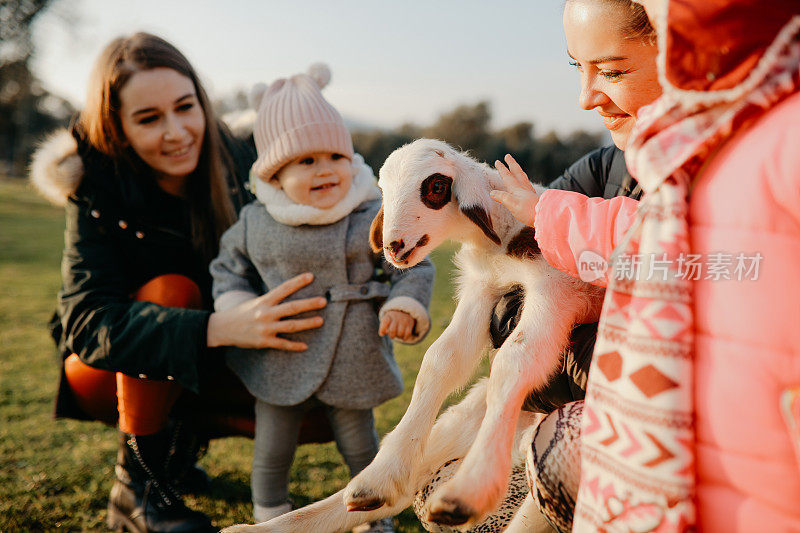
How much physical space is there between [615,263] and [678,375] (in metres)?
0.25

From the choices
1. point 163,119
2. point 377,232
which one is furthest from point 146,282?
point 377,232

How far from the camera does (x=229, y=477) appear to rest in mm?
3273

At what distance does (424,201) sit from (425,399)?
0.54 meters

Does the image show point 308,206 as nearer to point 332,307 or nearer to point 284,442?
point 332,307

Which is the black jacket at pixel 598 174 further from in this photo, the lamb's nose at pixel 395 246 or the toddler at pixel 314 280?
the lamb's nose at pixel 395 246

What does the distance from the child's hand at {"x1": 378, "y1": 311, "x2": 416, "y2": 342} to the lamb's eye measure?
824 millimetres

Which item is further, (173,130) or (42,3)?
(42,3)

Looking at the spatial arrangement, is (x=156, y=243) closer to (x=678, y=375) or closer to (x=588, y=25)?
(x=588, y=25)

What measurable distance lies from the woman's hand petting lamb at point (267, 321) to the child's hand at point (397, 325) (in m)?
0.31

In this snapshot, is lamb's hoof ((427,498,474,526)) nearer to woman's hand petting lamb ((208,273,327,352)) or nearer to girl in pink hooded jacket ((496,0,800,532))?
girl in pink hooded jacket ((496,0,800,532))

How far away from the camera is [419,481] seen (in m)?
1.80

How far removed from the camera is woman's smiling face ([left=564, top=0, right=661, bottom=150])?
57.6 inches

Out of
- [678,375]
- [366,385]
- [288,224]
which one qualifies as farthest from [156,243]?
[678,375]

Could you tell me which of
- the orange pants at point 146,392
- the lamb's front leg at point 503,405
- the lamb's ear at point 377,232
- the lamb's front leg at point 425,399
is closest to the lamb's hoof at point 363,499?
the lamb's front leg at point 425,399
